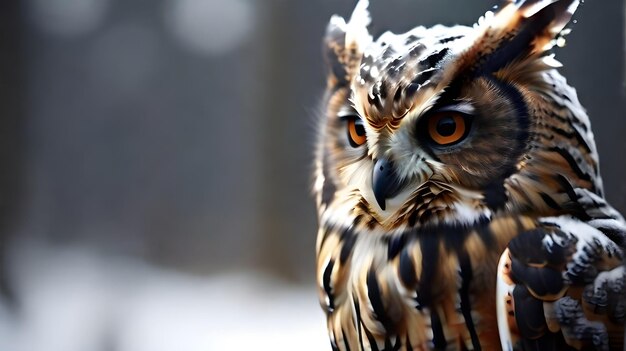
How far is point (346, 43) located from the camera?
123 cm

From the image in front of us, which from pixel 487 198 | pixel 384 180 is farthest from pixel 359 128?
pixel 487 198

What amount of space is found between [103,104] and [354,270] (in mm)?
847

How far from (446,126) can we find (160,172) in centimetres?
79

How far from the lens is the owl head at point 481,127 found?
38.6 inches

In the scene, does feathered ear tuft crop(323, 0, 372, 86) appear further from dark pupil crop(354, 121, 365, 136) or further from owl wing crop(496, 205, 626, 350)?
owl wing crop(496, 205, 626, 350)

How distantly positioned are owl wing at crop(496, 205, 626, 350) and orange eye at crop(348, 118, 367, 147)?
0.93 ft

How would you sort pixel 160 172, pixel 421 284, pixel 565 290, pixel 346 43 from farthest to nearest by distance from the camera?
pixel 160 172 < pixel 346 43 < pixel 421 284 < pixel 565 290

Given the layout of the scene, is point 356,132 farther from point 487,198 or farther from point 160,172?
point 160,172

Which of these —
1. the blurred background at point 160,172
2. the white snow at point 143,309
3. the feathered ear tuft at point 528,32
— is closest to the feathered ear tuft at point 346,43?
the blurred background at point 160,172

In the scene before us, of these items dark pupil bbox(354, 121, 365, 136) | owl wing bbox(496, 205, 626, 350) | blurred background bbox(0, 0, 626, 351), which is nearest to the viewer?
owl wing bbox(496, 205, 626, 350)

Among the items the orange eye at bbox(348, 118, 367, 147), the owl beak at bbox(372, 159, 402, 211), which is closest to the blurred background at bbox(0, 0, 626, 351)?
the orange eye at bbox(348, 118, 367, 147)

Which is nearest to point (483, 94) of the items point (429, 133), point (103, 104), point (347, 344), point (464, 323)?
point (429, 133)

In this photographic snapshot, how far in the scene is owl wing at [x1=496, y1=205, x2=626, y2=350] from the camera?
92 cm

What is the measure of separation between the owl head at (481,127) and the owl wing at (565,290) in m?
0.05
